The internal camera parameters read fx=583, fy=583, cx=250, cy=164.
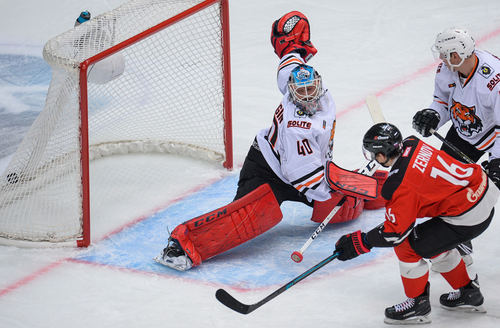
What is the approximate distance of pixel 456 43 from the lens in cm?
262

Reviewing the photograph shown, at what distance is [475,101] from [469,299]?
36.9 inches

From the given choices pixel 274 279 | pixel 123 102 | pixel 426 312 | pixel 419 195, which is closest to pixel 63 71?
pixel 123 102

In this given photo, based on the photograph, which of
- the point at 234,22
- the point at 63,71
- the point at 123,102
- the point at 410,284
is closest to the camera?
the point at 410,284

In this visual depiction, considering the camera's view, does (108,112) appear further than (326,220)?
Yes

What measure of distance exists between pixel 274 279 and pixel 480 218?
40.3 inches

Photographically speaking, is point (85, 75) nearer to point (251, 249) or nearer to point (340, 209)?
point (251, 249)

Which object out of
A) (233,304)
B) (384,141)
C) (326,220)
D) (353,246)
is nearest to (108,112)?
(326,220)

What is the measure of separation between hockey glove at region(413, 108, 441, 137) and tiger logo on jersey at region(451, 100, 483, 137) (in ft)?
0.29

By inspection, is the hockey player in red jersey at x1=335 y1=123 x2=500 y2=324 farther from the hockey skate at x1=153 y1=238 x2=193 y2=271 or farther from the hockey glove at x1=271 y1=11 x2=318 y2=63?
the hockey glove at x1=271 y1=11 x2=318 y2=63

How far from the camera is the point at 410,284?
2.36 meters

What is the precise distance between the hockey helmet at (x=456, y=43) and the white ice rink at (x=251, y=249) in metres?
0.99

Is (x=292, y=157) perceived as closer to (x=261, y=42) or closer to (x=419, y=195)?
(x=419, y=195)

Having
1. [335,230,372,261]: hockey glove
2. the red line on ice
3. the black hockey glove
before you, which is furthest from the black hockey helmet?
the red line on ice

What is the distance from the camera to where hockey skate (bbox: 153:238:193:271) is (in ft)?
9.49
